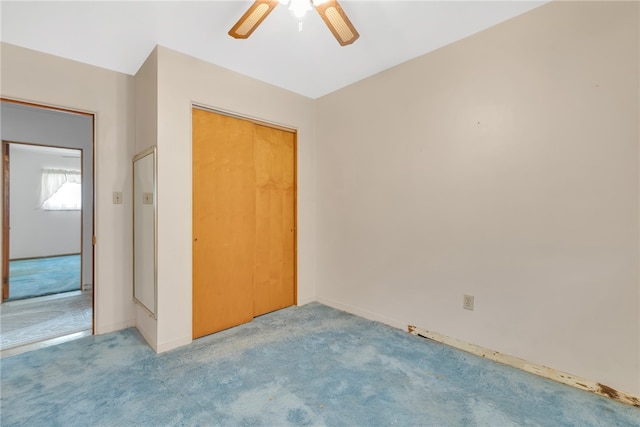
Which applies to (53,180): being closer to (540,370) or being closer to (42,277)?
(42,277)

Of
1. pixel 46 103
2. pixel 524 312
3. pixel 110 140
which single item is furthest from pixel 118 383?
pixel 524 312

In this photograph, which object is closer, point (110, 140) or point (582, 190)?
point (582, 190)

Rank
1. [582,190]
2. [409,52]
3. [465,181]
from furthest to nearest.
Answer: [409,52] → [465,181] → [582,190]

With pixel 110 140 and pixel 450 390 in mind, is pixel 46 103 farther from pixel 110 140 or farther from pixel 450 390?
pixel 450 390

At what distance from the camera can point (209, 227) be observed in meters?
2.71

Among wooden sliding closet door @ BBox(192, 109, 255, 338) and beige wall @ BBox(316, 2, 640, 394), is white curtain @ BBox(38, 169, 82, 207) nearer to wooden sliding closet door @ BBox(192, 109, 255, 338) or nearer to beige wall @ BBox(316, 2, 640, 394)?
wooden sliding closet door @ BBox(192, 109, 255, 338)

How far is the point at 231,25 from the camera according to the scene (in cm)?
217

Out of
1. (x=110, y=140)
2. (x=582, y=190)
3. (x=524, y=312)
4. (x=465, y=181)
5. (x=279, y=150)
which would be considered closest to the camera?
(x=582, y=190)

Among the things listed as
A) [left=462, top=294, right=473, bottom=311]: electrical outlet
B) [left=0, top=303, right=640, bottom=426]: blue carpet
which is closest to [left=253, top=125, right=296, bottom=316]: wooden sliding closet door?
[left=0, top=303, right=640, bottom=426]: blue carpet

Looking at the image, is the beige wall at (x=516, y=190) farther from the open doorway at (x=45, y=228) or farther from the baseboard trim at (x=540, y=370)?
the open doorway at (x=45, y=228)

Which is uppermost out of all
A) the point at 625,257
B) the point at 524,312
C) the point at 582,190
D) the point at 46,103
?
the point at 46,103

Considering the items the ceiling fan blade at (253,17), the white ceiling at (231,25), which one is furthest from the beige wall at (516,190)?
the ceiling fan blade at (253,17)

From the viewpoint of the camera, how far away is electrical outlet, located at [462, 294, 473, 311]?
2350mm

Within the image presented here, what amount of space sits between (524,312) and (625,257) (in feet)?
2.26
